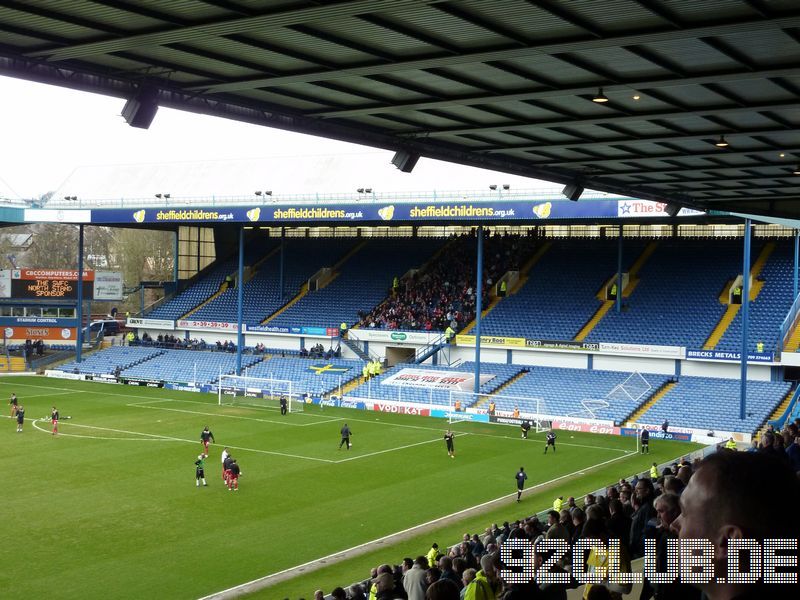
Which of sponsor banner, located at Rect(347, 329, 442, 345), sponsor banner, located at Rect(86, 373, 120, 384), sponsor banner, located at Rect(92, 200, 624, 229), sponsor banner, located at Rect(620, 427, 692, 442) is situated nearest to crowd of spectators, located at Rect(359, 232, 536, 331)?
sponsor banner, located at Rect(347, 329, 442, 345)

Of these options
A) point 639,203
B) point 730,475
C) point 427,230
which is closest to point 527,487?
point 639,203

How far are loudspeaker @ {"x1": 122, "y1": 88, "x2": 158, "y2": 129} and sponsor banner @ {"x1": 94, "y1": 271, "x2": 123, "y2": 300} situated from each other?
189 feet

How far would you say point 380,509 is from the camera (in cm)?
2672

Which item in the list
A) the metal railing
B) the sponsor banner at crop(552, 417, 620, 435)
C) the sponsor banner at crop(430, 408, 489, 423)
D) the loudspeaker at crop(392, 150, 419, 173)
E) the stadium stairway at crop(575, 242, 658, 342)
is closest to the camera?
the loudspeaker at crop(392, 150, 419, 173)

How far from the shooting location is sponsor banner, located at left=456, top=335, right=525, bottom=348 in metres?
51.1

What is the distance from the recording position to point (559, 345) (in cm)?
4962

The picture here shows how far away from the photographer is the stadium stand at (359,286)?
60.2 m

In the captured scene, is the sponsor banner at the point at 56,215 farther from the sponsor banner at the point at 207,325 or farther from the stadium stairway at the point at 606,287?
the stadium stairway at the point at 606,287

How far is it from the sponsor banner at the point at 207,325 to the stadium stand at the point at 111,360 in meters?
2.56

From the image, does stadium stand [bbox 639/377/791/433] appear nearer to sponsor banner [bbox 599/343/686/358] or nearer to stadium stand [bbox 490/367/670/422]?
stadium stand [bbox 490/367/670/422]

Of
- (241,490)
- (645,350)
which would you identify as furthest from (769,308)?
(241,490)

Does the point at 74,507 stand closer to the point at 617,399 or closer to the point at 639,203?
the point at 617,399

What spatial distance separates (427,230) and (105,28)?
54146 mm

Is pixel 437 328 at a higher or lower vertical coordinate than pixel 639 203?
lower
